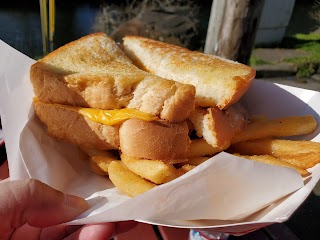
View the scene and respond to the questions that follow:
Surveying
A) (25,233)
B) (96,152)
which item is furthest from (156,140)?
(25,233)

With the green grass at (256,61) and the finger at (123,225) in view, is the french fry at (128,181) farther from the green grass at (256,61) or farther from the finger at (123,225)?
the green grass at (256,61)

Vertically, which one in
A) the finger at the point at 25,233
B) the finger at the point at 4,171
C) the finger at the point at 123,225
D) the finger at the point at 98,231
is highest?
the finger at the point at 98,231

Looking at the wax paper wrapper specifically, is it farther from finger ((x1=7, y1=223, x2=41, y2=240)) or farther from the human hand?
finger ((x1=7, y1=223, x2=41, y2=240))

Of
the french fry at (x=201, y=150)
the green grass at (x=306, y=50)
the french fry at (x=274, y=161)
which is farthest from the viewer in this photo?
the green grass at (x=306, y=50)

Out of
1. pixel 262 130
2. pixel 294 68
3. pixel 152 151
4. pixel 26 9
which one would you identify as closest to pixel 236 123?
pixel 262 130

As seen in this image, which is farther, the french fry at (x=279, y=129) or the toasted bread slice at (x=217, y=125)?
the french fry at (x=279, y=129)

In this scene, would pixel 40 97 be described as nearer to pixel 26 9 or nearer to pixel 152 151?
pixel 152 151

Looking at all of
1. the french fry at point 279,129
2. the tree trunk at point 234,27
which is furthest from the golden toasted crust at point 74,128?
the tree trunk at point 234,27

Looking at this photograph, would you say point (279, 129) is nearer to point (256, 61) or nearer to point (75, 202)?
point (75, 202)
